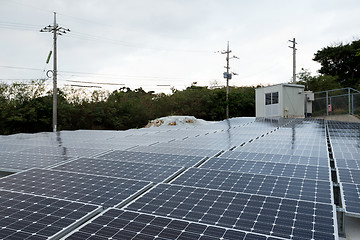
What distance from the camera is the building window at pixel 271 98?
86.5 ft

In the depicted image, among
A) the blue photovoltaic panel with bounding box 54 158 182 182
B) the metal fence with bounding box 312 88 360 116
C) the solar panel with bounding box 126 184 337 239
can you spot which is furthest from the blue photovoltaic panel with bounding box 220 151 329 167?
the metal fence with bounding box 312 88 360 116

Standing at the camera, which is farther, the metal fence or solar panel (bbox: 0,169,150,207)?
the metal fence

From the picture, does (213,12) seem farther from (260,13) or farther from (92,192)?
(92,192)

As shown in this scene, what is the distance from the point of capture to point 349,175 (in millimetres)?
6355

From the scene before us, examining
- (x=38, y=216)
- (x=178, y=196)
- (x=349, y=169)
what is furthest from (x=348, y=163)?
(x=38, y=216)

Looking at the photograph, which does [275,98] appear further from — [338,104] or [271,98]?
[338,104]

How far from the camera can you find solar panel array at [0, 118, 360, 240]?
3.79 metres

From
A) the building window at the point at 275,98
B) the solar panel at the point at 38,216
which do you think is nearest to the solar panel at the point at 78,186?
the solar panel at the point at 38,216

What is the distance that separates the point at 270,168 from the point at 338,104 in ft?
71.4

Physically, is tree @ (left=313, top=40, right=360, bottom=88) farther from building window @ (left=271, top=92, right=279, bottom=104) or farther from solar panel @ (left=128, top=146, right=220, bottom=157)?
solar panel @ (left=128, top=146, right=220, bottom=157)

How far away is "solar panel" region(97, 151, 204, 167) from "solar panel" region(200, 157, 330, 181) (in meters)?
0.54

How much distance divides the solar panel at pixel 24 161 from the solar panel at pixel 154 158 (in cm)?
151

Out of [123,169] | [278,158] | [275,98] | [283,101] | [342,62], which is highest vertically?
[342,62]

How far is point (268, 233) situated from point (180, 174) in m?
3.29
